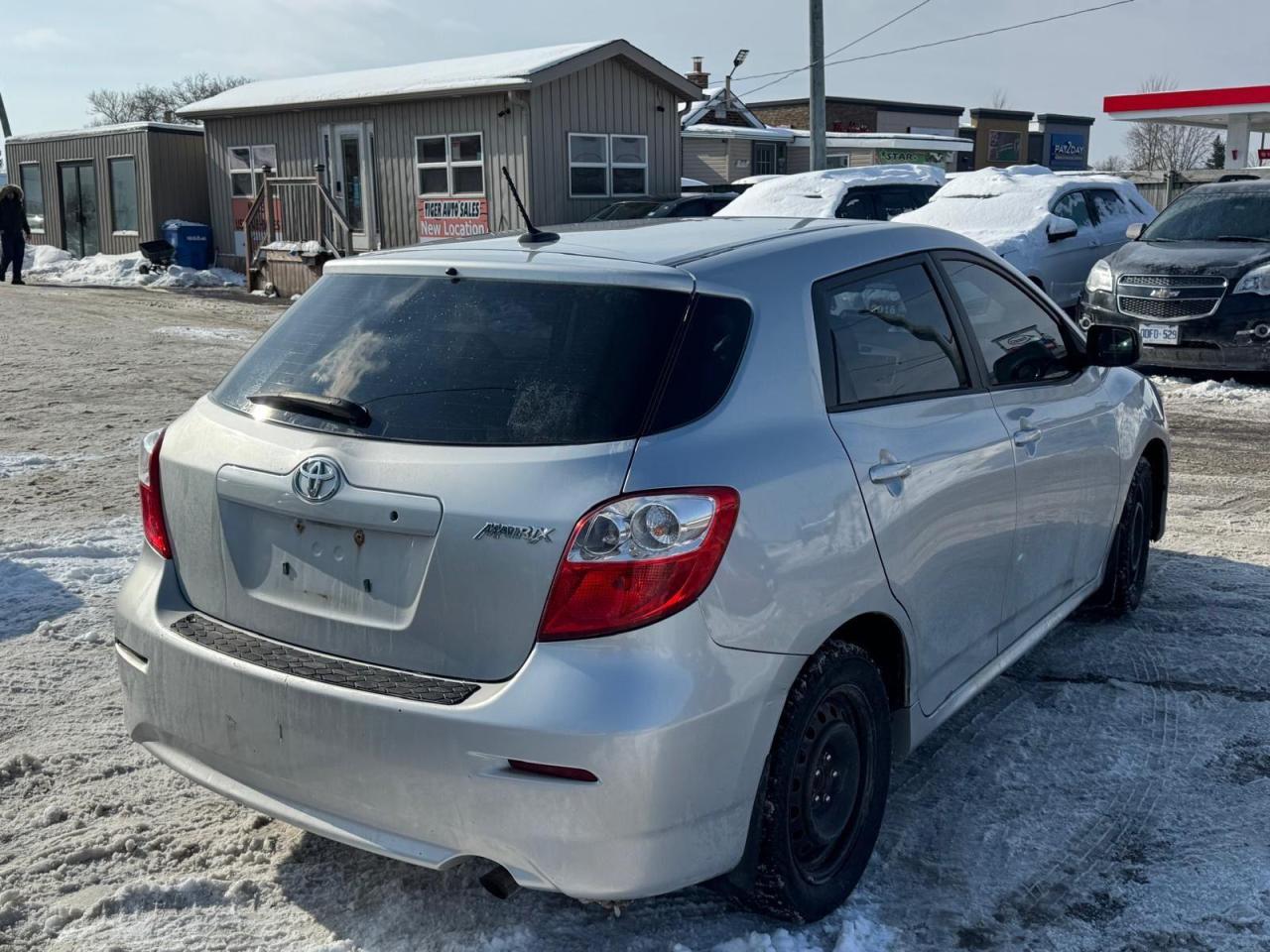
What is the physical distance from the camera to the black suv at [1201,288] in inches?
420

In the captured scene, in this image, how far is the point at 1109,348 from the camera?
4.58 m

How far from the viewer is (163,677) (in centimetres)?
312

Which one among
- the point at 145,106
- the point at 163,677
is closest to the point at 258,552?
the point at 163,677

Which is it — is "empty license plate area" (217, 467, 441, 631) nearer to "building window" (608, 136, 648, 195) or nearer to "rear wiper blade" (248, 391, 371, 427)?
"rear wiper blade" (248, 391, 371, 427)

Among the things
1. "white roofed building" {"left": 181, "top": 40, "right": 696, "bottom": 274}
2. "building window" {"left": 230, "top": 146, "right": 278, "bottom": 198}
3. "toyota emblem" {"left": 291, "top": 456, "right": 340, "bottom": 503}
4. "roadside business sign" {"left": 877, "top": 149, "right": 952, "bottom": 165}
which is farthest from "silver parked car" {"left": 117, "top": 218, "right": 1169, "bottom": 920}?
"roadside business sign" {"left": 877, "top": 149, "right": 952, "bottom": 165}

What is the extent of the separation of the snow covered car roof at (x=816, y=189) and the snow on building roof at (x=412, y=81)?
578 centimetres

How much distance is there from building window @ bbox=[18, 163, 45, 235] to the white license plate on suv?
27.7 metres

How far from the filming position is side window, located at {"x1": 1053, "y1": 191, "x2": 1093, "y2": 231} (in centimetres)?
1394

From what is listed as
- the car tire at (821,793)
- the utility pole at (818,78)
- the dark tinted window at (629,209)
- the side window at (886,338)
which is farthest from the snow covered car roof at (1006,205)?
the car tire at (821,793)

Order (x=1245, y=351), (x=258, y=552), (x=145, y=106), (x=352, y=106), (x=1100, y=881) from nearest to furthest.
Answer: (x=258, y=552) → (x=1100, y=881) → (x=1245, y=351) → (x=352, y=106) → (x=145, y=106)

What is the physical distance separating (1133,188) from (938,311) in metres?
13.0

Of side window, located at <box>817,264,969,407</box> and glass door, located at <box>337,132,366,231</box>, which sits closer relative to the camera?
side window, located at <box>817,264,969,407</box>

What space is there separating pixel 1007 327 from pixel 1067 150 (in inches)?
2489

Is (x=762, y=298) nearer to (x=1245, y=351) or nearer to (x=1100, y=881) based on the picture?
(x=1100, y=881)
